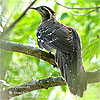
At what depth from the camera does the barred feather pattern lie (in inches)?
24.1

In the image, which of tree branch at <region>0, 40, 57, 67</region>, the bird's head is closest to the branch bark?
tree branch at <region>0, 40, 57, 67</region>

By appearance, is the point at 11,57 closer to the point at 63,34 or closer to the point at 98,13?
the point at 63,34

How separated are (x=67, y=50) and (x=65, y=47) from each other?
12 millimetres

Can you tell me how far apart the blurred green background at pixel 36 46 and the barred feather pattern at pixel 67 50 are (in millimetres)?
24

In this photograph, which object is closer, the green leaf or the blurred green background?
the blurred green background

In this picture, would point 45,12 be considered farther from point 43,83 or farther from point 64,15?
point 43,83

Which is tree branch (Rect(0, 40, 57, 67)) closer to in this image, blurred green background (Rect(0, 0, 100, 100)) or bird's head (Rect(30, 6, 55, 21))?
blurred green background (Rect(0, 0, 100, 100))

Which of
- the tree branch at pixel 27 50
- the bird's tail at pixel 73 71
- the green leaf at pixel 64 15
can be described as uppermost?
the green leaf at pixel 64 15

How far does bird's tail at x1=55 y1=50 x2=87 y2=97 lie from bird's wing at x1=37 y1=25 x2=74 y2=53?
0.9 inches

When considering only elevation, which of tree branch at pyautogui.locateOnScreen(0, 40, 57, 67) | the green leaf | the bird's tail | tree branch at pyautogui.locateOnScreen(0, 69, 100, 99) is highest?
the green leaf

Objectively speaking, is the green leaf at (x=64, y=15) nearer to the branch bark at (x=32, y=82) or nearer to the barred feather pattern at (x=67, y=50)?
the barred feather pattern at (x=67, y=50)

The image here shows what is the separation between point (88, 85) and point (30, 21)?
274 mm

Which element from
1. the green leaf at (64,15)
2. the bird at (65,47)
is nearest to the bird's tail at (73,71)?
the bird at (65,47)

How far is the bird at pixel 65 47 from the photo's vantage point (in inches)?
24.1
